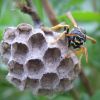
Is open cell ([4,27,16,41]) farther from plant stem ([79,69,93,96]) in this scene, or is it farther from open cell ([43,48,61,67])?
plant stem ([79,69,93,96])

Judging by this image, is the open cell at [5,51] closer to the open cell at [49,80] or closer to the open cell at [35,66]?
the open cell at [35,66]

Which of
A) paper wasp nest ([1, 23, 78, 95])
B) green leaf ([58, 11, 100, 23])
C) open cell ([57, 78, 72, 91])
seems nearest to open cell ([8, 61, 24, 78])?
paper wasp nest ([1, 23, 78, 95])

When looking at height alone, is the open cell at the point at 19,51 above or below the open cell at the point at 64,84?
above

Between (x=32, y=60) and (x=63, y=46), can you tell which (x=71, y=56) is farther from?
(x=32, y=60)

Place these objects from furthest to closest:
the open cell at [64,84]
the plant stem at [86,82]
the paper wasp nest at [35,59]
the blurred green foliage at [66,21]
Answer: the plant stem at [86,82] → the blurred green foliage at [66,21] → the open cell at [64,84] → the paper wasp nest at [35,59]

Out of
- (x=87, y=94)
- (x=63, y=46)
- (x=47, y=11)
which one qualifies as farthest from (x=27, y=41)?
(x=87, y=94)

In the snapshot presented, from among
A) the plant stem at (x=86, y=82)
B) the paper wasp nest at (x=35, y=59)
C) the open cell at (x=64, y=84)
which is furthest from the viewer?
the plant stem at (x=86, y=82)

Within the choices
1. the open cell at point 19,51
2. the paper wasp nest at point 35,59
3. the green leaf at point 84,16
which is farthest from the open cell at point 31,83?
the green leaf at point 84,16
